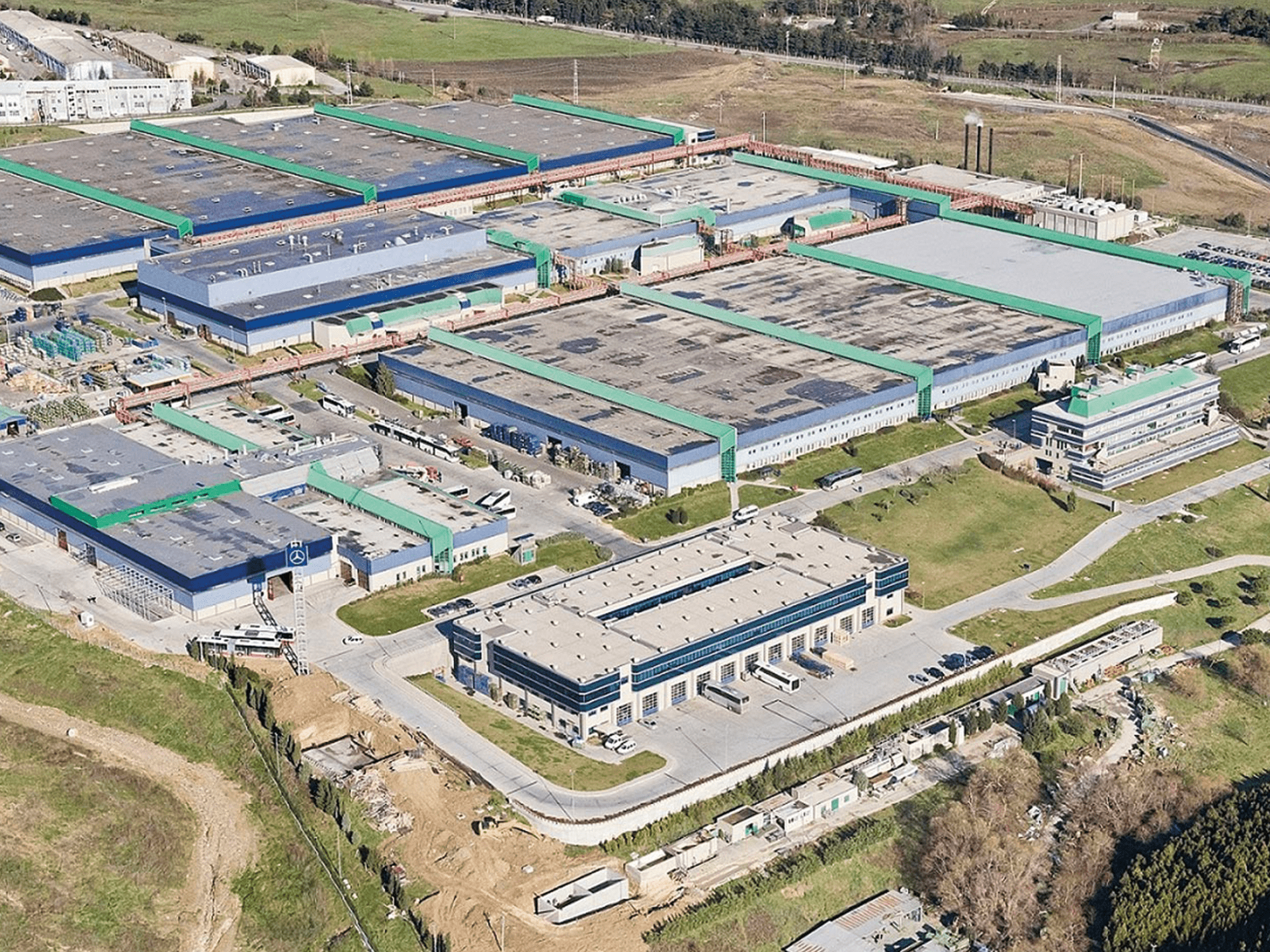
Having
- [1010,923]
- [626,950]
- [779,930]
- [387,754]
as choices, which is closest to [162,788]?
[387,754]

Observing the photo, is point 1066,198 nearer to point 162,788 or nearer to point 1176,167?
point 1176,167

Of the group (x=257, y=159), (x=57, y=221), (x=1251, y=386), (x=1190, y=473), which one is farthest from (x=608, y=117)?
(x=1190, y=473)

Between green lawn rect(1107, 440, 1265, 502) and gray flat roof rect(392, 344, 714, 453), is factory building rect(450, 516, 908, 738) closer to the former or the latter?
gray flat roof rect(392, 344, 714, 453)

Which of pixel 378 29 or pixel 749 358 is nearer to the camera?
pixel 749 358

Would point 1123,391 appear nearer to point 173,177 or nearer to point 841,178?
point 841,178

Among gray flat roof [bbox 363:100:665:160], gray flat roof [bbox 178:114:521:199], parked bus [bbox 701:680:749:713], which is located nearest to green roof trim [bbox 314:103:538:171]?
gray flat roof [bbox 178:114:521:199]

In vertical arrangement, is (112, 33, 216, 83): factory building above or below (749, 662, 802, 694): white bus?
above
